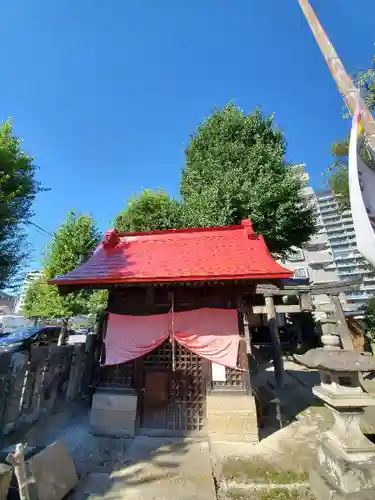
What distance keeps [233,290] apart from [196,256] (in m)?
1.49

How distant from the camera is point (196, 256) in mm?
7516

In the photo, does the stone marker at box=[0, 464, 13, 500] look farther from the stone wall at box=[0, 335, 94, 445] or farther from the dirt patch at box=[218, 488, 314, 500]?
the dirt patch at box=[218, 488, 314, 500]

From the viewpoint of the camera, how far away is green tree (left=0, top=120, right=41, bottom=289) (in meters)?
11.6

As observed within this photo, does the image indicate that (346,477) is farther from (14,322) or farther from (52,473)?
(14,322)

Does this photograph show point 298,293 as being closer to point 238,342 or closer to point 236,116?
point 238,342

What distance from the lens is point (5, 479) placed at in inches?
133

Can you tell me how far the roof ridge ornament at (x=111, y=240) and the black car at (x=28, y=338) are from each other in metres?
5.12

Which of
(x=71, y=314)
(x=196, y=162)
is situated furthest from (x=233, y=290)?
(x=71, y=314)

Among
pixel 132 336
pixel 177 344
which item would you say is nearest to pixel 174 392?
pixel 177 344

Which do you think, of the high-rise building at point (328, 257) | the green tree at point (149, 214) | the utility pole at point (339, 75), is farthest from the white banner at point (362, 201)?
the high-rise building at point (328, 257)

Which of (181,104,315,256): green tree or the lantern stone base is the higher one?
(181,104,315,256): green tree

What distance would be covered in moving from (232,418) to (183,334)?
2.36 m

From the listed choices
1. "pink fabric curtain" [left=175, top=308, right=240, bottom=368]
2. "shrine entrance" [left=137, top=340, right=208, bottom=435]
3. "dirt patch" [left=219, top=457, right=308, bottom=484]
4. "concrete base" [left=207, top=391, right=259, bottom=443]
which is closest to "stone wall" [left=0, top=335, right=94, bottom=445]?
"shrine entrance" [left=137, top=340, right=208, bottom=435]

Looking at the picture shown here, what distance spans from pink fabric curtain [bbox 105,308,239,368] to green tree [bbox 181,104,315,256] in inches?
333
